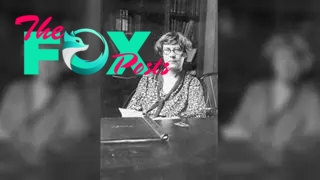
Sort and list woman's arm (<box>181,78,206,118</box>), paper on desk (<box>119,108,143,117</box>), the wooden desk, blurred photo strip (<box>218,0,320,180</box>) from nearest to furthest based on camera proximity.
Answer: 1. the wooden desk
2. paper on desk (<box>119,108,143,117</box>)
3. woman's arm (<box>181,78,206,118</box>)
4. blurred photo strip (<box>218,0,320,180</box>)

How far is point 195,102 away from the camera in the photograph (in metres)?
1.72

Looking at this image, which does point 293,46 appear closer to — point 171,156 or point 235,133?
point 235,133

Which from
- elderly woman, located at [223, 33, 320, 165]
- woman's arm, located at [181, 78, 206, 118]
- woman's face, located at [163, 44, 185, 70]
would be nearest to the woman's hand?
elderly woman, located at [223, 33, 320, 165]

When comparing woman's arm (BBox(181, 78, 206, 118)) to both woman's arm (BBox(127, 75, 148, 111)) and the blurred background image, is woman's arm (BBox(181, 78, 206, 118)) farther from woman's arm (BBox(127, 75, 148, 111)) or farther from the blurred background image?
the blurred background image

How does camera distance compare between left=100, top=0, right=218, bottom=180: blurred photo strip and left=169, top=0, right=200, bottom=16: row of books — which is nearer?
left=100, top=0, right=218, bottom=180: blurred photo strip

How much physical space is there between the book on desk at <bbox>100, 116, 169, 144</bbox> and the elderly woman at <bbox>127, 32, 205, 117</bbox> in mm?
99

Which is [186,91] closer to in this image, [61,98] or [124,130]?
[124,130]

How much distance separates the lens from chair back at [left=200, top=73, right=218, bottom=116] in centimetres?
171

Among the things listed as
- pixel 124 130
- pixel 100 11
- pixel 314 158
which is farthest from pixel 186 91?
pixel 314 158

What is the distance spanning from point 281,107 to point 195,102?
72 centimetres

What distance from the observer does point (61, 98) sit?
4.40 ft

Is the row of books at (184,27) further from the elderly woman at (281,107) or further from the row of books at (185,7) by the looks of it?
the elderly woman at (281,107)

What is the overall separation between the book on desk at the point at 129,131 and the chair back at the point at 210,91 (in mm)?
387

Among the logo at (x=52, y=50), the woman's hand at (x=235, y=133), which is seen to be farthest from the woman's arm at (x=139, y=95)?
the woman's hand at (x=235, y=133)
